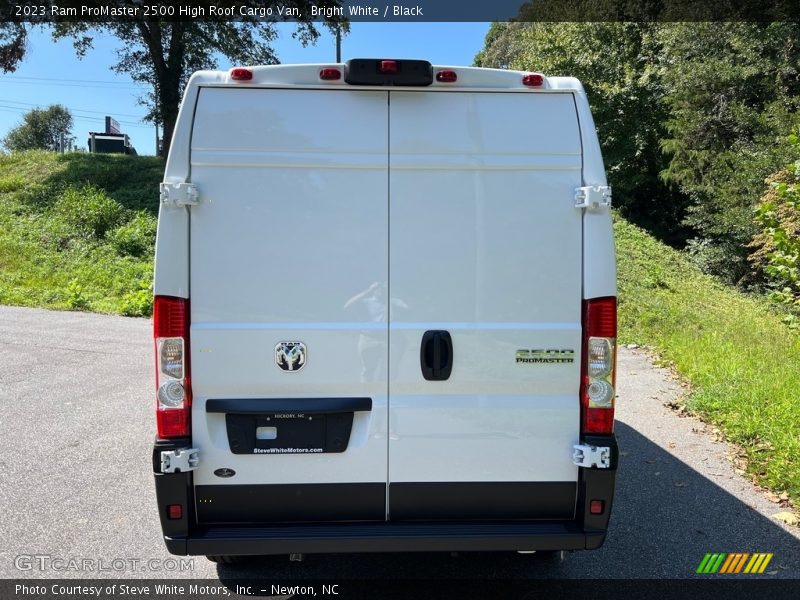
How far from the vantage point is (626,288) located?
14062 mm

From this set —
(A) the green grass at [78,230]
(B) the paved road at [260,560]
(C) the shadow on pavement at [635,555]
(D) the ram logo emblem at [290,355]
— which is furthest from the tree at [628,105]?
(D) the ram logo emblem at [290,355]

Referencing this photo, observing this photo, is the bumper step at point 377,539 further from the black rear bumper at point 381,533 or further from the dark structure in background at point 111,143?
the dark structure in background at point 111,143

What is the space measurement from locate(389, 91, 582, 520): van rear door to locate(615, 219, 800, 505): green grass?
2.91m

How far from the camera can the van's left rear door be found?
2727 millimetres

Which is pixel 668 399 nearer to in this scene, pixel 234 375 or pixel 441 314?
pixel 441 314

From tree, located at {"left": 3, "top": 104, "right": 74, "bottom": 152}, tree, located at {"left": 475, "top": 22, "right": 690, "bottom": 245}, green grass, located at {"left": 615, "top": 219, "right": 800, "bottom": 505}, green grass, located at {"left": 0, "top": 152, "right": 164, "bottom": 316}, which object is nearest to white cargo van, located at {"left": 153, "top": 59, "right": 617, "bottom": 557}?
green grass, located at {"left": 615, "top": 219, "right": 800, "bottom": 505}

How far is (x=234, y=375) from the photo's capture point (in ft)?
8.96

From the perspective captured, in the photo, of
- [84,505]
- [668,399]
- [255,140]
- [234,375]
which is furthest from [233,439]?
[668,399]

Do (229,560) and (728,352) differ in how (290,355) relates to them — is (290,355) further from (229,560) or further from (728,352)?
(728,352)

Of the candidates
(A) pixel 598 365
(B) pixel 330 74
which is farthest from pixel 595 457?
(B) pixel 330 74

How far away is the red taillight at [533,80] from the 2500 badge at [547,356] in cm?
121

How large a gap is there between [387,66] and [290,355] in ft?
4.44

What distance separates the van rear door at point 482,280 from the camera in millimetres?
2783

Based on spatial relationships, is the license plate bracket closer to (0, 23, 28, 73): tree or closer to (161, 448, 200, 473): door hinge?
(161, 448, 200, 473): door hinge
